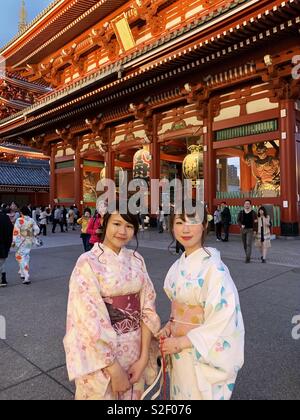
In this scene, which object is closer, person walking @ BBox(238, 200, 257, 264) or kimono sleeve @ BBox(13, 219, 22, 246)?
kimono sleeve @ BBox(13, 219, 22, 246)

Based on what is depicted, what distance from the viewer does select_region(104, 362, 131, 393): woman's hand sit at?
1.44m

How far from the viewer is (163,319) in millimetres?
3729

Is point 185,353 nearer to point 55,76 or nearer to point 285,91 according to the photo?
point 285,91

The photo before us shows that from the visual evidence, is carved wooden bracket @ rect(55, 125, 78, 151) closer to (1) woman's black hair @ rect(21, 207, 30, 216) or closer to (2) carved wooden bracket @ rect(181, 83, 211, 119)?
(2) carved wooden bracket @ rect(181, 83, 211, 119)

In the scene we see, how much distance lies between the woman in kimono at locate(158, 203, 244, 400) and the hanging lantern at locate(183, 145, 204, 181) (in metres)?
12.5

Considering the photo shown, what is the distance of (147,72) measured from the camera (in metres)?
10.8

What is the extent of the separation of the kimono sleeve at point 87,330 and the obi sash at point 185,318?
35 cm

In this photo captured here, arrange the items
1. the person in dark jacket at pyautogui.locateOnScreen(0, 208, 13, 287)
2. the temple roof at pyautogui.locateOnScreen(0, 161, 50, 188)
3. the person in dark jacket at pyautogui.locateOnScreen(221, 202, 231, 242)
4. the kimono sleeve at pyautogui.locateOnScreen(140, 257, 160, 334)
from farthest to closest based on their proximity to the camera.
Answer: the temple roof at pyautogui.locateOnScreen(0, 161, 50, 188) → the person in dark jacket at pyautogui.locateOnScreen(221, 202, 231, 242) → the person in dark jacket at pyautogui.locateOnScreen(0, 208, 13, 287) → the kimono sleeve at pyautogui.locateOnScreen(140, 257, 160, 334)

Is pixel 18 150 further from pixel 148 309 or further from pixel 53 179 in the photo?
pixel 148 309

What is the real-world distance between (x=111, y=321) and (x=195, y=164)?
13.1m

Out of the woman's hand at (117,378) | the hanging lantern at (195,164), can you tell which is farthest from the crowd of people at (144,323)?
the hanging lantern at (195,164)

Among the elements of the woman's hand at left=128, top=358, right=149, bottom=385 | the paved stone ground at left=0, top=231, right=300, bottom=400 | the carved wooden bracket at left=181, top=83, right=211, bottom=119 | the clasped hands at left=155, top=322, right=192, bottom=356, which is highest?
the carved wooden bracket at left=181, top=83, right=211, bottom=119

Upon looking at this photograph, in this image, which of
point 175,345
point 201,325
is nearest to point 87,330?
point 175,345

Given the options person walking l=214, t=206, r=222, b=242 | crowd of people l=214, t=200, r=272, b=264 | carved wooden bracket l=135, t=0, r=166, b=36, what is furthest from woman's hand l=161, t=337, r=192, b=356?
carved wooden bracket l=135, t=0, r=166, b=36
